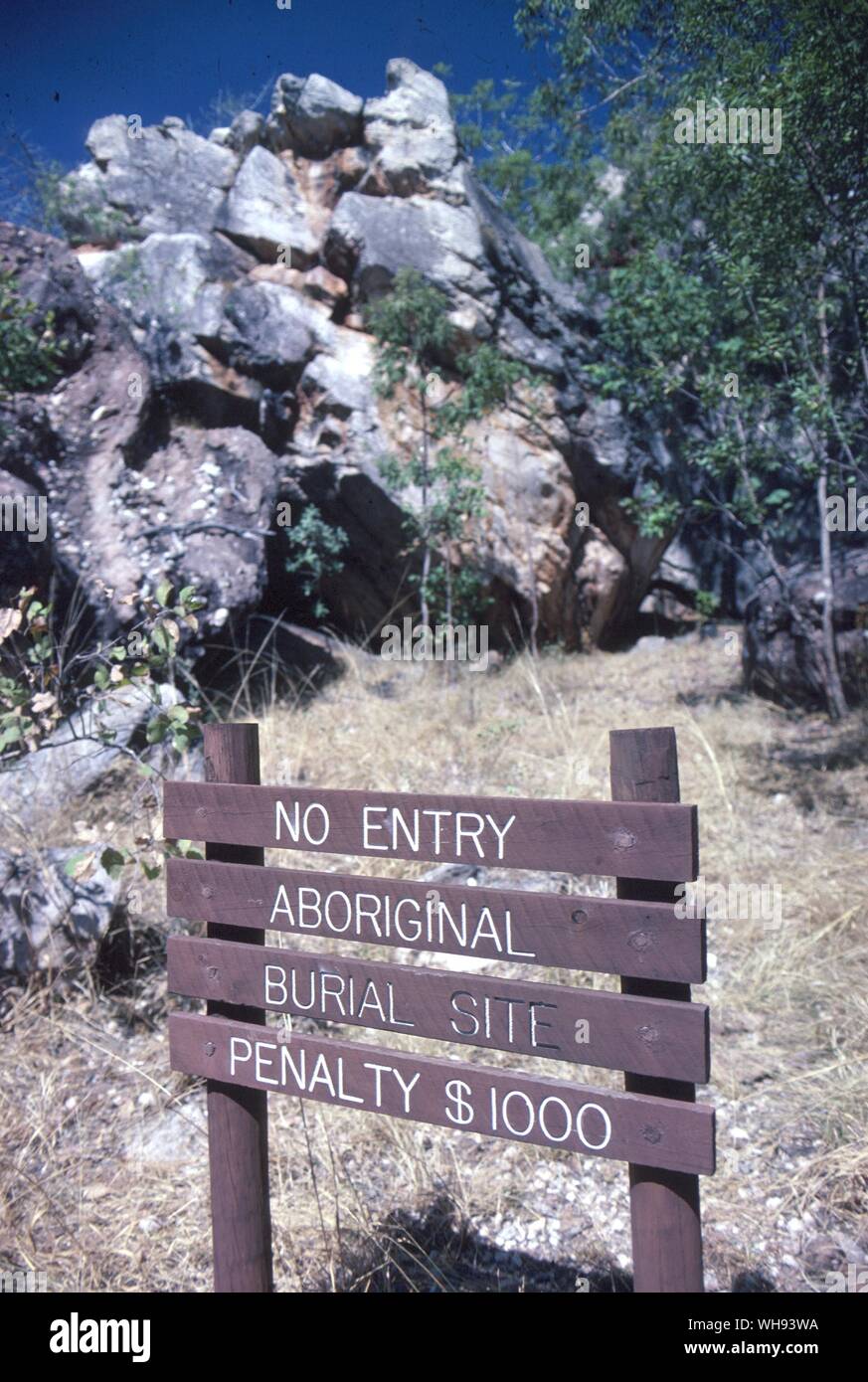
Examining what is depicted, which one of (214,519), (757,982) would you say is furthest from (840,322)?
(757,982)

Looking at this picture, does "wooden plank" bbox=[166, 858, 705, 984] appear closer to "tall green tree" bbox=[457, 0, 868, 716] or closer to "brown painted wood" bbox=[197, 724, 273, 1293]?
"brown painted wood" bbox=[197, 724, 273, 1293]

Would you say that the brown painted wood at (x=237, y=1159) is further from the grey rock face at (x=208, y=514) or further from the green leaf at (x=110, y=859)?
the grey rock face at (x=208, y=514)

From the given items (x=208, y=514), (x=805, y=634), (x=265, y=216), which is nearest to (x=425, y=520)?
(x=208, y=514)

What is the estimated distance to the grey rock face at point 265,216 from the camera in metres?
8.96

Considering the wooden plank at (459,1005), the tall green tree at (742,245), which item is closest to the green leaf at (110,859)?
the wooden plank at (459,1005)

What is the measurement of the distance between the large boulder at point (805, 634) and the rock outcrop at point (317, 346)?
6.64 feet

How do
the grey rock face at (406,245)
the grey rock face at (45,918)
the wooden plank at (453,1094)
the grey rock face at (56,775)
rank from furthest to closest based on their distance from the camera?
the grey rock face at (406,245), the grey rock face at (56,775), the grey rock face at (45,918), the wooden plank at (453,1094)

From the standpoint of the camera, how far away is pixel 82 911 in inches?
144

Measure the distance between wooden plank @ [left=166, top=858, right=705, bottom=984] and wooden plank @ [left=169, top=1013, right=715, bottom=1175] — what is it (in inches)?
8.0

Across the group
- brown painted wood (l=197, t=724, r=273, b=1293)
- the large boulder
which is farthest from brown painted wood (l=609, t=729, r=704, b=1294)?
the large boulder

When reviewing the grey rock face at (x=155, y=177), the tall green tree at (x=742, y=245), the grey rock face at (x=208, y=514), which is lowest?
the grey rock face at (x=208, y=514)

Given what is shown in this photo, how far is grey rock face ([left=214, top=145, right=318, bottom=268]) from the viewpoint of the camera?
29.4 ft

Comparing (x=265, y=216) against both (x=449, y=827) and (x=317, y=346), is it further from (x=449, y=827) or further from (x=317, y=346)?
(x=449, y=827)

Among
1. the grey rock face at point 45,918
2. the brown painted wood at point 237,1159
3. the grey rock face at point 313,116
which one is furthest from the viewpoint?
the grey rock face at point 313,116
